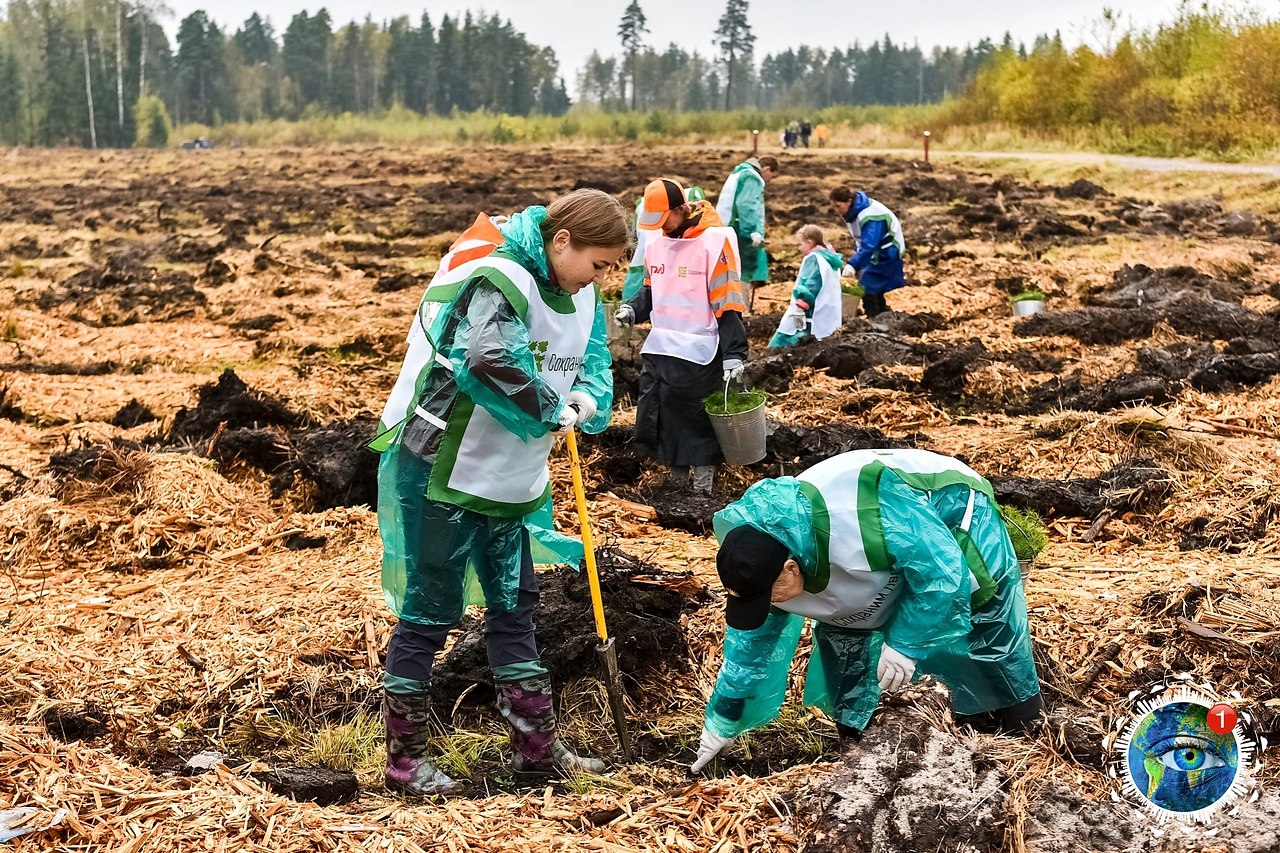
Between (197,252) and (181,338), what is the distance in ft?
18.1

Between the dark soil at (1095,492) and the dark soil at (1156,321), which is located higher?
the dark soil at (1156,321)

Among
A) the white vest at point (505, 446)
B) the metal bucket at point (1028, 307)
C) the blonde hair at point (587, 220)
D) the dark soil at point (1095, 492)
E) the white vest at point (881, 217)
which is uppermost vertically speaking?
the blonde hair at point (587, 220)

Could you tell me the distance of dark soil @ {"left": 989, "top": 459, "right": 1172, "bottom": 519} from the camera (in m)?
5.50

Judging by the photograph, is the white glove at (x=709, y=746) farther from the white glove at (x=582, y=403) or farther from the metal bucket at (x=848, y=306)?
the metal bucket at (x=848, y=306)

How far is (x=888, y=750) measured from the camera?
9.16ft

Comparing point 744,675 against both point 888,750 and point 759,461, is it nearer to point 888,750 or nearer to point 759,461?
point 888,750

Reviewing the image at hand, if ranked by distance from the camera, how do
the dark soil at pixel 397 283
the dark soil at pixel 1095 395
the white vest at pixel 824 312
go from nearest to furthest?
the dark soil at pixel 1095 395 < the white vest at pixel 824 312 < the dark soil at pixel 397 283

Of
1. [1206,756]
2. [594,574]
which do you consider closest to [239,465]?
[594,574]

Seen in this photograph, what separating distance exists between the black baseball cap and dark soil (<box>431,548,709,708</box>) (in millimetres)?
1230

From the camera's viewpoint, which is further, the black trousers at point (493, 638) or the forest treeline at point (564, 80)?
the forest treeline at point (564, 80)

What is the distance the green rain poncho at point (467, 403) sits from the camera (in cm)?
308

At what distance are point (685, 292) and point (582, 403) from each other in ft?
8.64

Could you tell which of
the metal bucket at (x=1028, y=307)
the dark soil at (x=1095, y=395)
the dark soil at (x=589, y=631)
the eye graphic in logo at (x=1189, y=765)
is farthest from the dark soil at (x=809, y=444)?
the metal bucket at (x=1028, y=307)

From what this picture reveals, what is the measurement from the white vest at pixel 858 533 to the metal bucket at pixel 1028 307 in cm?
751
